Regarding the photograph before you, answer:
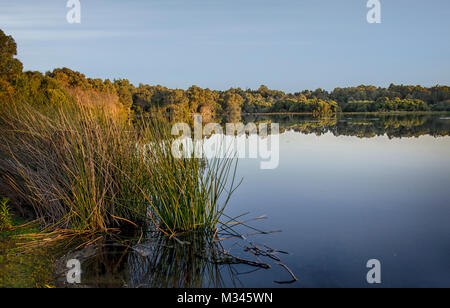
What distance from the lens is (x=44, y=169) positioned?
536 centimetres

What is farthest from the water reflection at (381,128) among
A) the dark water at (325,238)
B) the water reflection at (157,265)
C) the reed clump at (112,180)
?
the water reflection at (157,265)

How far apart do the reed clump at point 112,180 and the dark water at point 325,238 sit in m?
0.58

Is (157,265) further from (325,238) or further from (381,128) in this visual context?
(381,128)

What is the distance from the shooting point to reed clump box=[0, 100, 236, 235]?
4.74m

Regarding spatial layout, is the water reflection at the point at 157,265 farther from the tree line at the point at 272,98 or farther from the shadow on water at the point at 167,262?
the tree line at the point at 272,98

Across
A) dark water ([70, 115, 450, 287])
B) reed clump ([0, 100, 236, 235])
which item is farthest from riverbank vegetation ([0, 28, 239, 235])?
dark water ([70, 115, 450, 287])

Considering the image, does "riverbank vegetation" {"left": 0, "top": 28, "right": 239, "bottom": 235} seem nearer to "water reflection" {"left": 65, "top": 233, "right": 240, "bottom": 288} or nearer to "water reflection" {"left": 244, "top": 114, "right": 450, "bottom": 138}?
"water reflection" {"left": 65, "top": 233, "right": 240, "bottom": 288}

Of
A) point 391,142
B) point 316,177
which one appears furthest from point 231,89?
point 316,177

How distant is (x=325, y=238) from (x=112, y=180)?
12.5ft

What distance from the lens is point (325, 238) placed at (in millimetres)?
5586

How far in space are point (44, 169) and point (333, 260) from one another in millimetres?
4970

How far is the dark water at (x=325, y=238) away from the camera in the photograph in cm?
409

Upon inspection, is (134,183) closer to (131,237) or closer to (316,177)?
(131,237)

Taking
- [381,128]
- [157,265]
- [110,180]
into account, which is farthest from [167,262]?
[381,128]
